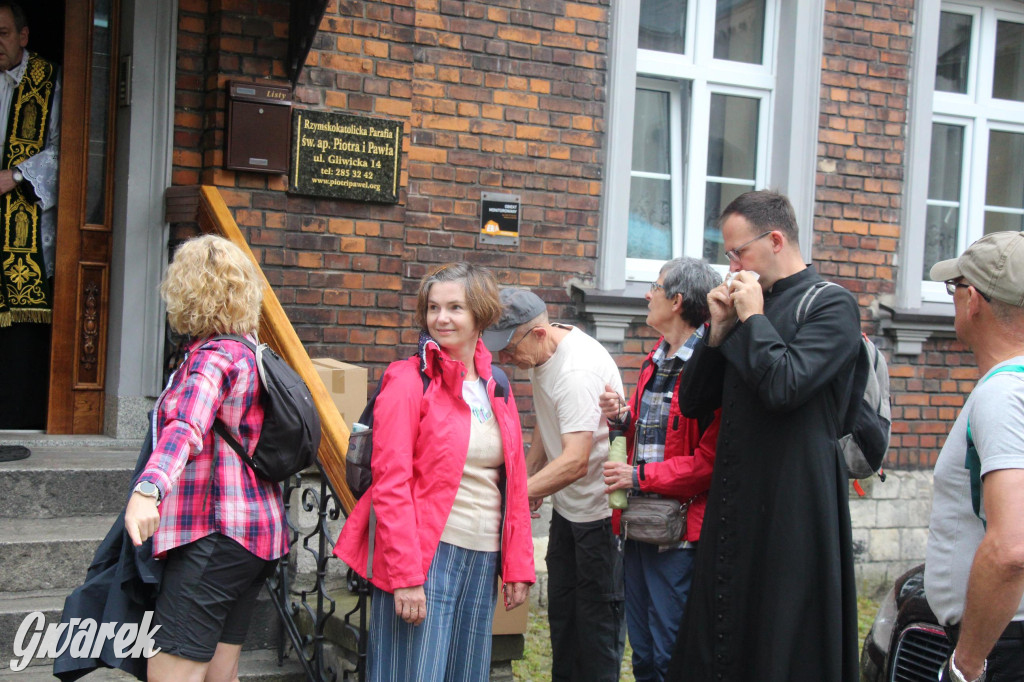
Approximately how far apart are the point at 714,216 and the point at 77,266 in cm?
388

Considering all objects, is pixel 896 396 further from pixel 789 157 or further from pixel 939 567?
pixel 939 567

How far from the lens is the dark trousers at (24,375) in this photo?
496 cm

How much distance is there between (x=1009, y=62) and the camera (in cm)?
730

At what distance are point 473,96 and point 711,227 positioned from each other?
6.21ft

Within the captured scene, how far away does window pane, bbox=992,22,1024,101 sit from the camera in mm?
7227

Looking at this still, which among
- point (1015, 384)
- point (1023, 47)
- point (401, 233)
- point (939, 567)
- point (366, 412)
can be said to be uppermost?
point (1023, 47)

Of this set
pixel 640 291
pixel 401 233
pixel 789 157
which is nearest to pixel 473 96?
pixel 401 233

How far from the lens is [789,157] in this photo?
21.3 ft

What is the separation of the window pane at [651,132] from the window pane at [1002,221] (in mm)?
2604

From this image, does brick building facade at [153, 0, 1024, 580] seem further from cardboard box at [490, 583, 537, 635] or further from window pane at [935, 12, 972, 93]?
cardboard box at [490, 583, 537, 635]

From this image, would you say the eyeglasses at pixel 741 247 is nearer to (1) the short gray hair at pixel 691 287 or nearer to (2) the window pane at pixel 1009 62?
(1) the short gray hair at pixel 691 287

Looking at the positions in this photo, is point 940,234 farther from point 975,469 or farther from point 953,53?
point 975,469

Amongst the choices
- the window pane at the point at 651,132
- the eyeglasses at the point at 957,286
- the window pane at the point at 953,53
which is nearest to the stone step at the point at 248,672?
the eyeglasses at the point at 957,286

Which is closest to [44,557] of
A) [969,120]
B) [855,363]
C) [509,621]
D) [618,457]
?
[509,621]
